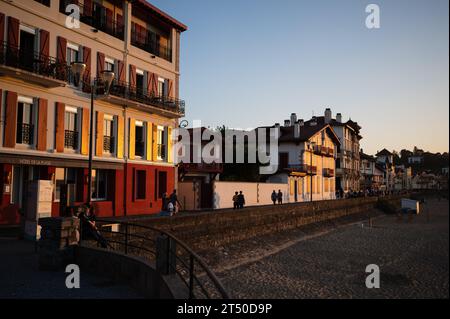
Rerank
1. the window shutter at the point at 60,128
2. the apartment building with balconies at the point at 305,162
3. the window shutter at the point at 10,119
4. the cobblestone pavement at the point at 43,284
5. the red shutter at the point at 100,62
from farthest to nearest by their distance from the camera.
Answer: the apartment building with balconies at the point at 305,162 → the red shutter at the point at 100,62 → the window shutter at the point at 60,128 → the window shutter at the point at 10,119 → the cobblestone pavement at the point at 43,284

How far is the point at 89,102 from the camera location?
2138 cm

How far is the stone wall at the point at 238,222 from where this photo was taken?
19.3 metres

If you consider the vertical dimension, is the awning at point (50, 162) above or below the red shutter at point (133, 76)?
below

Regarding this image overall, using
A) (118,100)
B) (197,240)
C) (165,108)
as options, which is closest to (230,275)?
(197,240)

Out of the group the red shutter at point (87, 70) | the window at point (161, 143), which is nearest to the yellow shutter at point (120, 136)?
the red shutter at point (87, 70)

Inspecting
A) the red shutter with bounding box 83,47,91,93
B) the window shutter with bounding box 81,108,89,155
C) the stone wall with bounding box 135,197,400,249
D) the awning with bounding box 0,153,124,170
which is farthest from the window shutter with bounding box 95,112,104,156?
the stone wall with bounding box 135,197,400,249

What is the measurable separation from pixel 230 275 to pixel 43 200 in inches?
308

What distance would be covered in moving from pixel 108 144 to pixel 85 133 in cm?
213

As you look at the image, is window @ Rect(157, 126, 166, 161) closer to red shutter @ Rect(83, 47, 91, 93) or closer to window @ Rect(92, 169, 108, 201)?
window @ Rect(92, 169, 108, 201)

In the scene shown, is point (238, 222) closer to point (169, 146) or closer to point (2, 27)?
point (169, 146)

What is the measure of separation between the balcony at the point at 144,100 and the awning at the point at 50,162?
384cm

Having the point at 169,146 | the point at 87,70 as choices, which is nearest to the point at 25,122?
the point at 87,70

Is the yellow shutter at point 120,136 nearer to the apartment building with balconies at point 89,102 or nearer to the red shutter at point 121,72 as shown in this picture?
the apartment building with balconies at point 89,102
